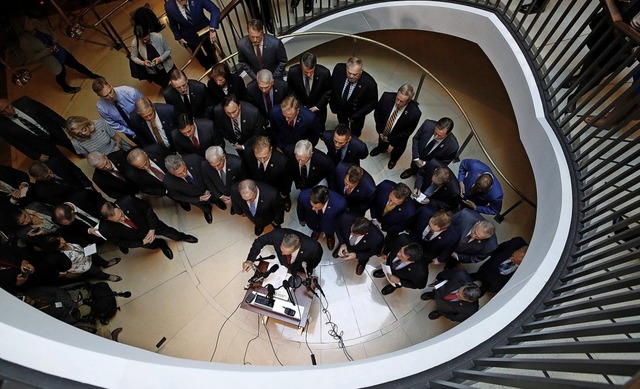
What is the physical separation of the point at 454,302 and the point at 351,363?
2.14 m

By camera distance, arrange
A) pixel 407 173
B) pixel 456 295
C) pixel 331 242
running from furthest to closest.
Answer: pixel 407 173 < pixel 331 242 < pixel 456 295

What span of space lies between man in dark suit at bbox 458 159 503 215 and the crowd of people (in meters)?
0.02

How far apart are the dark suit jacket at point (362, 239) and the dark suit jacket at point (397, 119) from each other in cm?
164

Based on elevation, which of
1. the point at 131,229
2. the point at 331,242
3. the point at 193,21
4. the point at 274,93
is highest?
the point at 193,21

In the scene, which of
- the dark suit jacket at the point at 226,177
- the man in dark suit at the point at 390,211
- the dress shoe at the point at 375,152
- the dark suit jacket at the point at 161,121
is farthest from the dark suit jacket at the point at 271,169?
the dress shoe at the point at 375,152

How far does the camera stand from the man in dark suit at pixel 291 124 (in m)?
5.07

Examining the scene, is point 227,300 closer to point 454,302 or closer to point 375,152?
point 454,302

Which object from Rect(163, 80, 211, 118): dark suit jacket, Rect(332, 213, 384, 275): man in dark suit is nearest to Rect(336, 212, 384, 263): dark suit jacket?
Rect(332, 213, 384, 275): man in dark suit

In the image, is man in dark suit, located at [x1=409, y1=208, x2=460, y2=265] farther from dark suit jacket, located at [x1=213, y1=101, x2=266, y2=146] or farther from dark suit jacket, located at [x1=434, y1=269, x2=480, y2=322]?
dark suit jacket, located at [x1=213, y1=101, x2=266, y2=146]

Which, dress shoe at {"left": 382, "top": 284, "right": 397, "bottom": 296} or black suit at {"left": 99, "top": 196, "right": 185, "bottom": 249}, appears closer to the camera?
black suit at {"left": 99, "top": 196, "right": 185, "bottom": 249}

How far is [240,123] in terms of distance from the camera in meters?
5.32

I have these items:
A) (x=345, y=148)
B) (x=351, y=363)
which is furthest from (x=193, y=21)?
(x=351, y=363)

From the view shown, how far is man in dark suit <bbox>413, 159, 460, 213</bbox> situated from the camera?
5371 millimetres

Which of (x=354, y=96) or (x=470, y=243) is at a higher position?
(x=354, y=96)
